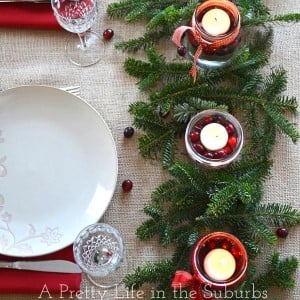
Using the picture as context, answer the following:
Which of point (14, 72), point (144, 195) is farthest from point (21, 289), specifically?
point (14, 72)

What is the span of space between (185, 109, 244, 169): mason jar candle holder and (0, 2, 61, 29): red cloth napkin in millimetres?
317

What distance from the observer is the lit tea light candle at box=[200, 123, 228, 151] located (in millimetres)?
1016

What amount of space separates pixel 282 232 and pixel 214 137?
186mm

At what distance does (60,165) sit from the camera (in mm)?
1065

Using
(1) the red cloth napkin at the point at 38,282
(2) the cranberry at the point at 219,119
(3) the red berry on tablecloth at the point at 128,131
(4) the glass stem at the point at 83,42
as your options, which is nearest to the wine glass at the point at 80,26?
(4) the glass stem at the point at 83,42

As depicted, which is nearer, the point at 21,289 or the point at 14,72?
the point at 21,289

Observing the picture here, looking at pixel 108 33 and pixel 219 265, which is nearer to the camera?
pixel 219 265

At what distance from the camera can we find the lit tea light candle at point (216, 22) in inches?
41.3

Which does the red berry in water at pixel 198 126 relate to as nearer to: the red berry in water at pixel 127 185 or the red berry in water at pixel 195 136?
the red berry in water at pixel 195 136

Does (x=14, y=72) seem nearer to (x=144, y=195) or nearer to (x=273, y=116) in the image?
(x=144, y=195)

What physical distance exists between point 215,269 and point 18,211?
1.09 ft

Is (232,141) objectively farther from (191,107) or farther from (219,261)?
(219,261)

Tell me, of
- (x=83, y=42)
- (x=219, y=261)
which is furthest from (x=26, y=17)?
(x=219, y=261)

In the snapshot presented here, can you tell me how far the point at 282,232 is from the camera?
1027 mm
